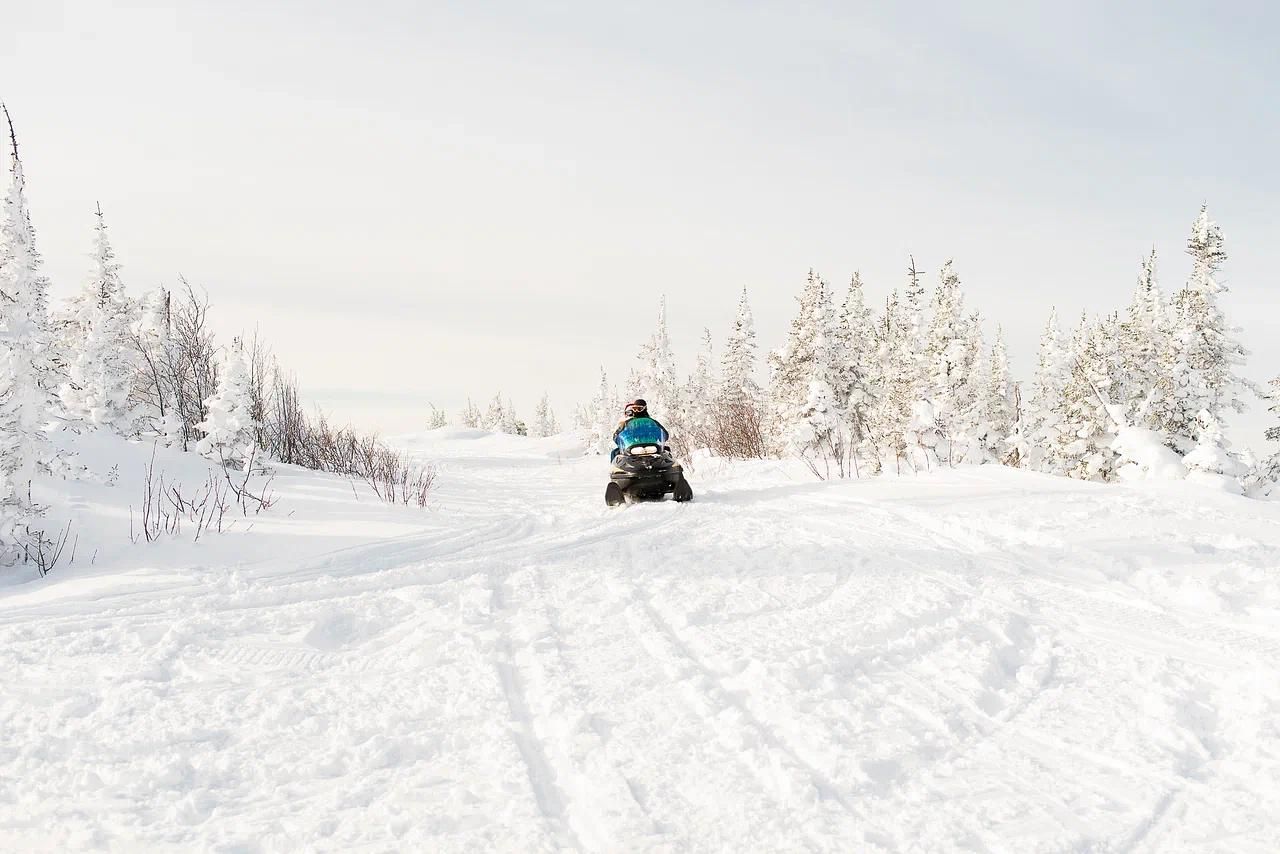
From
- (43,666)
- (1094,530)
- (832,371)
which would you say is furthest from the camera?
(832,371)

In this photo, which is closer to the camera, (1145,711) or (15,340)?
(1145,711)

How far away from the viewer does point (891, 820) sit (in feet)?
8.87

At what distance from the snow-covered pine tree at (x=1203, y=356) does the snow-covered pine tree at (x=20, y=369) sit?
28598 mm

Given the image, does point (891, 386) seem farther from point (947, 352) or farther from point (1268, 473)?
point (1268, 473)

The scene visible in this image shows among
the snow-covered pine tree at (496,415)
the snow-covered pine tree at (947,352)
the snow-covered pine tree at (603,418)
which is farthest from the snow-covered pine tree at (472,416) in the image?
the snow-covered pine tree at (947,352)

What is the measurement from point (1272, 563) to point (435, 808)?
284 inches

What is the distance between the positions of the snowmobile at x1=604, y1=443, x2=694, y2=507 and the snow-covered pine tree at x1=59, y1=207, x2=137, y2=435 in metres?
18.0

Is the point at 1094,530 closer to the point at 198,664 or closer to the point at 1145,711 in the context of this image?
the point at 1145,711

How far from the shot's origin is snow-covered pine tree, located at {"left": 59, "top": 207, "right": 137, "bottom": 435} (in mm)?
21328

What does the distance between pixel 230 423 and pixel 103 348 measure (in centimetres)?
1333

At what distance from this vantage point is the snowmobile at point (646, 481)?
38.0 ft

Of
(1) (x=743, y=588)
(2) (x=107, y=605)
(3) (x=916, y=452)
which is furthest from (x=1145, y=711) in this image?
(3) (x=916, y=452)

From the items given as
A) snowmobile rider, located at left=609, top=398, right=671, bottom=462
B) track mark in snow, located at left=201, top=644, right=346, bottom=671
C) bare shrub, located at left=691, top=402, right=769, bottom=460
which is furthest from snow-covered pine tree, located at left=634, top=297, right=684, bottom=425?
track mark in snow, located at left=201, top=644, right=346, bottom=671

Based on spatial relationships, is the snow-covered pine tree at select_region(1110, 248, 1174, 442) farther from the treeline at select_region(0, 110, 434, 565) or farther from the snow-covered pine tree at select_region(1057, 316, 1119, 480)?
the treeline at select_region(0, 110, 434, 565)
